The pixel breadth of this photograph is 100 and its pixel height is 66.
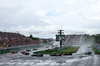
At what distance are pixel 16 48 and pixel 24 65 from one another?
48.4 metres

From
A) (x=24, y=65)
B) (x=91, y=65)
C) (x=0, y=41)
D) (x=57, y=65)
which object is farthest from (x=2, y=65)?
(x=0, y=41)

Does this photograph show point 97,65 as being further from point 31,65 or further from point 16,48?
point 16,48

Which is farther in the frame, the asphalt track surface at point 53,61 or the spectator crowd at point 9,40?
the spectator crowd at point 9,40

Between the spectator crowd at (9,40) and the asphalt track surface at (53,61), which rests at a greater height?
the spectator crowd at (9,40)

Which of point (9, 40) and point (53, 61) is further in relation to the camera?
point (9, 40)

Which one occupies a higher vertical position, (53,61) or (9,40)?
(9,40)

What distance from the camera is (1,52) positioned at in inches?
2483

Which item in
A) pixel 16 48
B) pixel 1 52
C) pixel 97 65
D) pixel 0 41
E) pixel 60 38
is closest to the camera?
pixel 97 65

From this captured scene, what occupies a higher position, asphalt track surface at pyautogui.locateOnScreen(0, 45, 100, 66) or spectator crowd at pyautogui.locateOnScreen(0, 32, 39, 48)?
spectator crowd at pyautogui.locateOnScreen(0, 32, 39, 48)

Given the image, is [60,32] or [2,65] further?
[60,32]

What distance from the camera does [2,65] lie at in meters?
32.6

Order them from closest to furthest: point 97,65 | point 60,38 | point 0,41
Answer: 1. point 97,65
2. point 0,41
3. point 60,38

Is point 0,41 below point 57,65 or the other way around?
the other way around

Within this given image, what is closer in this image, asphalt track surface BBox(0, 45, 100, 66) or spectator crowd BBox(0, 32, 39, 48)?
asphalt track surface BBox(0, 45, 100, 66)
